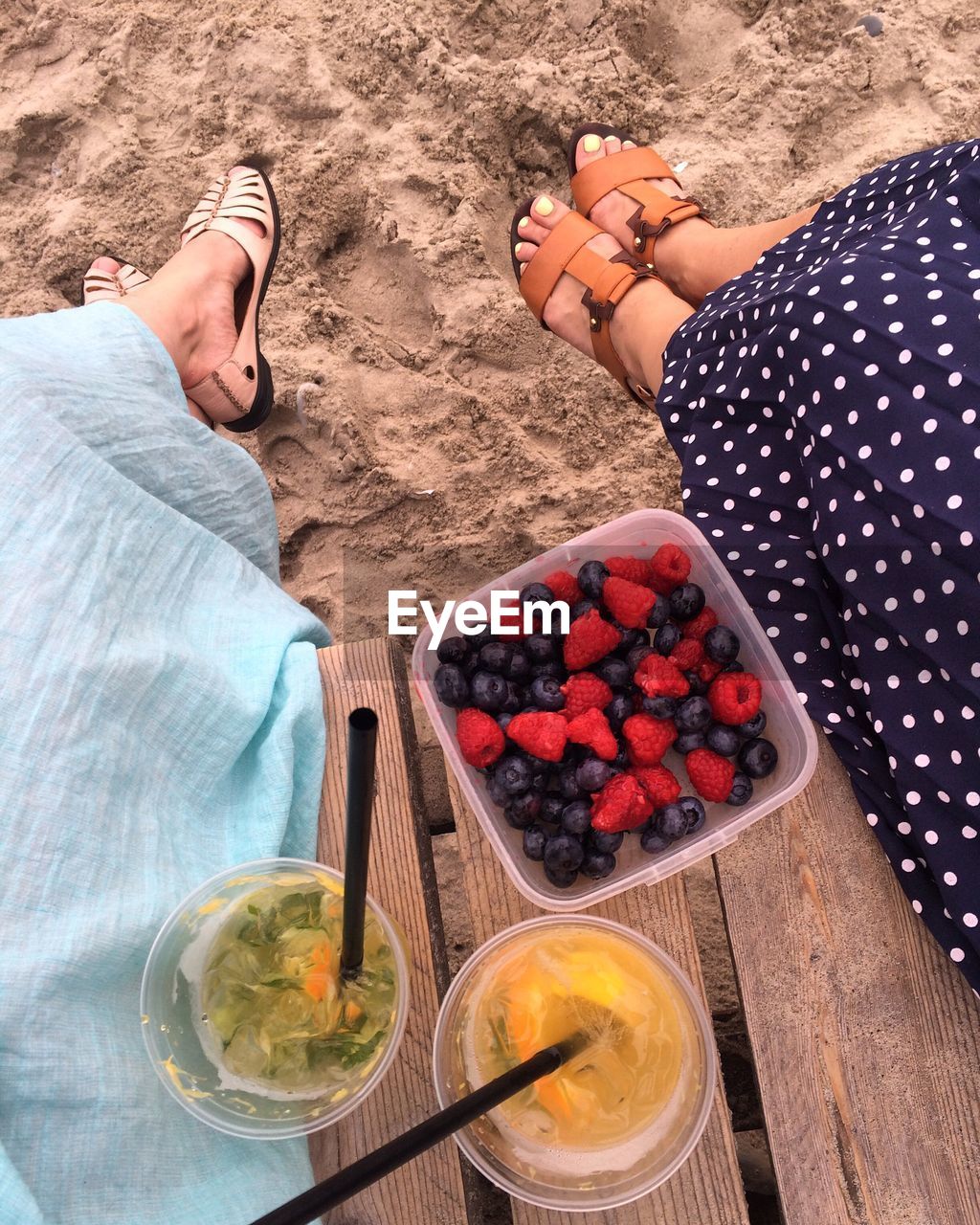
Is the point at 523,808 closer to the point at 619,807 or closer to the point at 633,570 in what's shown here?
the point at 619,807

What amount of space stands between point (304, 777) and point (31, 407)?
1.55 feet

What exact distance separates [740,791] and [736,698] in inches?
4.2

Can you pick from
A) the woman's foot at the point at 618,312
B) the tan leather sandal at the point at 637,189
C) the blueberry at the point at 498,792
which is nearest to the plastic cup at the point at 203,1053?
the blueberry at the point at 498,792

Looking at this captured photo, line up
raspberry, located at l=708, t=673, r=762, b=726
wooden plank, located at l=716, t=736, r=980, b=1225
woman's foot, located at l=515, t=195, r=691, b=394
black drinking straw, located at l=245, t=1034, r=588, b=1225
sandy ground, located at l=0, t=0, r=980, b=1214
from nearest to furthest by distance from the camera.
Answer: black drinking straw, located at l=245, t=1034, r=588, b=1225 < wooden plank, located at l=716, t=736, r=980, b=1225 < raspberry, located at l=708, t=673, r=762, b=726 < woman's foot, located at l=515, t=195, r=691, b=394 < sandy ground, located at l=0, t=0, r=980, b=1214

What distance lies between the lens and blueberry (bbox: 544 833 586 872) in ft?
2.92

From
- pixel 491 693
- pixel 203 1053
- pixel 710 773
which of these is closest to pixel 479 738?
pixel 491 693

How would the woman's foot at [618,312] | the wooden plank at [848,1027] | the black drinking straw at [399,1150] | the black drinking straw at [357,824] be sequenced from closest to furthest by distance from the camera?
the black drinking straw at [357,824]
the black drinking straw at [399,1150]
the wooden plank at [848,1027]
the woman's foot at [618,312]

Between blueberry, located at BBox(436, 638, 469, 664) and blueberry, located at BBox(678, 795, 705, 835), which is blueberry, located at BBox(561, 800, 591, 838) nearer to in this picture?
blueberry, located at BBox(678, 795, 705, 835)

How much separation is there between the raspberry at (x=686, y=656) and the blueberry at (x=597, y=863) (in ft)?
0.75

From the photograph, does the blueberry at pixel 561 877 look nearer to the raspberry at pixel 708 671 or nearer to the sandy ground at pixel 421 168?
the raspberry at pixel 708 671

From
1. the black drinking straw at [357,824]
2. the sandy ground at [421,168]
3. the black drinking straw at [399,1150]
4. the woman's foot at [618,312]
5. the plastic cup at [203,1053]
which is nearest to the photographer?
the black drinking straw at [357,824]

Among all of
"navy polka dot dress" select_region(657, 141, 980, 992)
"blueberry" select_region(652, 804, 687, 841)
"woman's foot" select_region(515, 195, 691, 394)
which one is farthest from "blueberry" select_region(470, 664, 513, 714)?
"woman's foot" select_region(515, 195, 691, 394)

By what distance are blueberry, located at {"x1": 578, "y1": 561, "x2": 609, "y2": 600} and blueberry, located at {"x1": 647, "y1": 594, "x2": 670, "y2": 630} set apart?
7cm

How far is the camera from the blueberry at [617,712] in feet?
3.11
